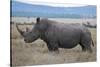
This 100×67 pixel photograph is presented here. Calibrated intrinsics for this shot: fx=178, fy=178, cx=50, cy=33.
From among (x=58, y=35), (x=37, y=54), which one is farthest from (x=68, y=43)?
(x=37, y=54)

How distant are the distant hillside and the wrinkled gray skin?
0.30 ft

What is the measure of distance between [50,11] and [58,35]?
11.8 inches

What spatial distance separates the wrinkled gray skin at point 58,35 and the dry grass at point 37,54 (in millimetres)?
52

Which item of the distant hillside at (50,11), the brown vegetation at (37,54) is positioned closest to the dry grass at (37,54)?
the brown vegetation at (37,54)

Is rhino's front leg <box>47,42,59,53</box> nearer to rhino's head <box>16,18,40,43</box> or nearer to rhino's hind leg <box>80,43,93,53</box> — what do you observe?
rhino's head <box>16,18,40,43</box>

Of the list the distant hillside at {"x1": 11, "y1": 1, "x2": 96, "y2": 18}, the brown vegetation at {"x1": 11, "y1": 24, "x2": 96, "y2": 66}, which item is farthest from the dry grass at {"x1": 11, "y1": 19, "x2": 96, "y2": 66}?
the distant hillside at {"x1": 11, "y1": 1, "x2": 96, "y2": 18}

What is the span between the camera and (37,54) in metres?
2.04

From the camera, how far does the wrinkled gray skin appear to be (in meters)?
2.05

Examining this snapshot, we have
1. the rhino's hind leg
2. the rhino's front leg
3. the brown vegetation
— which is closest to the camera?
the brown vegetation

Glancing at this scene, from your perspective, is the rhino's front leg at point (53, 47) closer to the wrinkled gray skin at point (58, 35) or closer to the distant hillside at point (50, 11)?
the wrinkled gray skin at point (58, 35)

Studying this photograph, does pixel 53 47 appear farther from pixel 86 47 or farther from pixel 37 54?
pixel 86 47

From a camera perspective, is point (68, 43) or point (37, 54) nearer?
point (37, 54)
